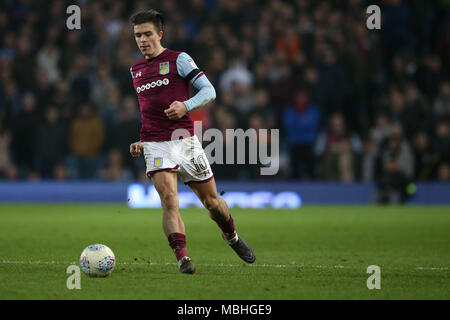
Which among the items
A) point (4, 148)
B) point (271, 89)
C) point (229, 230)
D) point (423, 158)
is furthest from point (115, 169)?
point (229, 230)

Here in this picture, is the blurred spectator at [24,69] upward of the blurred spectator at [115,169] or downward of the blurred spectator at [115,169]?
upward

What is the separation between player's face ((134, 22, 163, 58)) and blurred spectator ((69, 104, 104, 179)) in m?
9.98

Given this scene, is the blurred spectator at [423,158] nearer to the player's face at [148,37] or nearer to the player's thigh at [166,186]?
the player's face at [148,37]

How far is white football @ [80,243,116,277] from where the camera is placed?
23.0ft

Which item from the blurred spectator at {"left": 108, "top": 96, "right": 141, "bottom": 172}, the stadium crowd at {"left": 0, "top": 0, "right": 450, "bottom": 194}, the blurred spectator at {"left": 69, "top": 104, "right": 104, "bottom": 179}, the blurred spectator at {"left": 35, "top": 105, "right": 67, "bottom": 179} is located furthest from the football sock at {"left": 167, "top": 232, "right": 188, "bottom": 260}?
the blurred spectator at {"left": 35, "top": 105, "right": 67, "bottom": 179}

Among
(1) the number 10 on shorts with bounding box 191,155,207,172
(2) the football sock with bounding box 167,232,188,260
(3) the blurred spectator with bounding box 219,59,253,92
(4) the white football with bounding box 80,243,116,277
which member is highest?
(3) the blurred spectator with bounding box 219,59,253,92

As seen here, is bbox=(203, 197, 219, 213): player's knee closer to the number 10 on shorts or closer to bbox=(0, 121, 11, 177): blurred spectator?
the number 10 on shorts

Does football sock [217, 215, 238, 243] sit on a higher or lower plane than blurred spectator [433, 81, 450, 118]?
lower

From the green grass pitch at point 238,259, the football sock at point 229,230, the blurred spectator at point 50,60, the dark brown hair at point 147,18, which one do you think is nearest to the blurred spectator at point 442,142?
the green grass pitch at point 238,259

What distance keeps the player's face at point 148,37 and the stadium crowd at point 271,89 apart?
900 centimetres

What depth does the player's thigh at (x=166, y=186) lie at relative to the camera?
7340mm

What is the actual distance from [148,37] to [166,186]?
1342 millimetres
